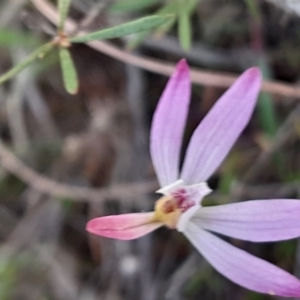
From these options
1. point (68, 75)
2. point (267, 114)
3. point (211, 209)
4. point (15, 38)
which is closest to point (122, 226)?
point (211, 209)

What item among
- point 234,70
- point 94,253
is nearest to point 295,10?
point 234,70

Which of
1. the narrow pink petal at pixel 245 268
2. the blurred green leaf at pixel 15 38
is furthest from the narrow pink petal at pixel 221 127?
the blurred green leaf at pixel 15 38

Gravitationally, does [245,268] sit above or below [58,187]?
below

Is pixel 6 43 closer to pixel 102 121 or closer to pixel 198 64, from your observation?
pixel 102 121

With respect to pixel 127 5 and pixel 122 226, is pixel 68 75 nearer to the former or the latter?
pixel 122 226

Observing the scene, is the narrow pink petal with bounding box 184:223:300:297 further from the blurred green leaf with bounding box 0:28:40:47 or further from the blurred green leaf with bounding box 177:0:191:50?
the blurred green leaf with bounding box 0:28:40:47
